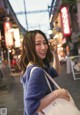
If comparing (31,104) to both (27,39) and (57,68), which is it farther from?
(57,68)

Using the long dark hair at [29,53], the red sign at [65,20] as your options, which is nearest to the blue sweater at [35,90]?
the long dark hair at [29,53]

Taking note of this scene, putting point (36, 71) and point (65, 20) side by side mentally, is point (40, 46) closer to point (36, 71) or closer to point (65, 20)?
point (36, 71)

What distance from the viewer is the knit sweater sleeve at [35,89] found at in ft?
8.80

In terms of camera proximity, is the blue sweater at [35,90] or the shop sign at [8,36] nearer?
the blue sweater at [35,90]

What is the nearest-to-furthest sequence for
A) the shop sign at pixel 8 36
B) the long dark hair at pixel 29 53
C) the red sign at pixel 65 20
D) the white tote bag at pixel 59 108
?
the white tote bag at pixel 59 108 → the long dark hair at pixel 29 53 → the shop sign at pixel 8 36 → the red sign at pixel 65 20

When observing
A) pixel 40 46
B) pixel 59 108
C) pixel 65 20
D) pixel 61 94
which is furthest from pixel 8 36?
pixel 59 108

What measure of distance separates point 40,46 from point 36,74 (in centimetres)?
32

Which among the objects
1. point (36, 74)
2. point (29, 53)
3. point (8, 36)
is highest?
point (29, 53)

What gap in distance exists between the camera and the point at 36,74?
2.70 m

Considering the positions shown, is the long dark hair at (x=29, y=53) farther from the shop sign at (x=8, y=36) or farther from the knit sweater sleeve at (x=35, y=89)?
the shop sign at (x=8, y=36)

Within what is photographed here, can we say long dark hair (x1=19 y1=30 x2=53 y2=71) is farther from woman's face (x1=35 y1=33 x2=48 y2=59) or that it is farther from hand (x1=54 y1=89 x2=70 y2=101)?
hand (x1=54 y1=89 x2=70 y2=101)

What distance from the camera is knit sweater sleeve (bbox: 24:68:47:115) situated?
106 inches

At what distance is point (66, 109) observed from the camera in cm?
267

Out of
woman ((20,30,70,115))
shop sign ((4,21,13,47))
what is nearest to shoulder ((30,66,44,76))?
woman ((20,30,70,115))
